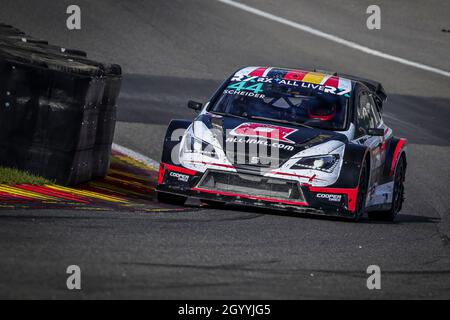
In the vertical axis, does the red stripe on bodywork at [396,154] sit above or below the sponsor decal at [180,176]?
above

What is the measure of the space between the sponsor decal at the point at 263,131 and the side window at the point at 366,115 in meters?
0.97

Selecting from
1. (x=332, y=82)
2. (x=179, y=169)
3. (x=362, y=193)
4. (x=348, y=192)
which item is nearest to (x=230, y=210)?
(x=179, y=169)

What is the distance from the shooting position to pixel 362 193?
1077 centimetres

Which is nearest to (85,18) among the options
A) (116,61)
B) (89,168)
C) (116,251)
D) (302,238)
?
(116,61)

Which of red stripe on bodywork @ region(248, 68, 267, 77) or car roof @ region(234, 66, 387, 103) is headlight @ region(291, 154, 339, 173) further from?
red stripe on bodywork @ region(248, 68, 267, 77)

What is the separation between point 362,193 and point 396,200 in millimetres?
1642

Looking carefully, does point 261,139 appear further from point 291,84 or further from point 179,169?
point 291,84

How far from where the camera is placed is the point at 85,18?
22469 mm

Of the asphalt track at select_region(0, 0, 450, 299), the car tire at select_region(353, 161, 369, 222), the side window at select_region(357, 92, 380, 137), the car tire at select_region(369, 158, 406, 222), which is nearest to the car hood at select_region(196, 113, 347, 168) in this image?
the car tire at select_region(353, 161, 369, 222)

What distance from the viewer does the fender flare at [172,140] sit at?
10.7m

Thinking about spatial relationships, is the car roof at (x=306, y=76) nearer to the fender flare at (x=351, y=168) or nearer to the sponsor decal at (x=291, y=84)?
the sponsor decal at (x=291, y=84)

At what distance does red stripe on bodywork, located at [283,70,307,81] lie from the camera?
38.7 ft

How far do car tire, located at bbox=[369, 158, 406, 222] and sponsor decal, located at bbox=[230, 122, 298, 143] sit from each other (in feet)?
6.30

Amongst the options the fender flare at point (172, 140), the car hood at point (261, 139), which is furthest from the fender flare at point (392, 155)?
the fender flare at point (172, 140)
